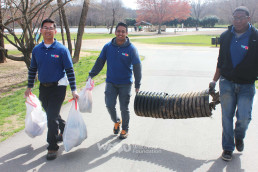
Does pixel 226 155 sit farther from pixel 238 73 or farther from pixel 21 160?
pixel 21 160

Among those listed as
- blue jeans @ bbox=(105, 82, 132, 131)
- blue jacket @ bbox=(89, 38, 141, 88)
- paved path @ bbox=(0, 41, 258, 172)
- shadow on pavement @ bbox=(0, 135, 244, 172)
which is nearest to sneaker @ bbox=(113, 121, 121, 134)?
paved path @ bbox=(0, 41, 258, 172)

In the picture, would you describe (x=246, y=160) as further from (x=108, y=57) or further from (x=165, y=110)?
(x=108, y=57)

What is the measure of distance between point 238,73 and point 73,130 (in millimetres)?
2295

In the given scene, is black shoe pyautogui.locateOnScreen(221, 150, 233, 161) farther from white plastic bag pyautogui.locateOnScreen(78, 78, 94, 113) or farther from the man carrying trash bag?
the man carrying trash bag

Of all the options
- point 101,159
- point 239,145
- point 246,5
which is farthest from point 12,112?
point 246,5

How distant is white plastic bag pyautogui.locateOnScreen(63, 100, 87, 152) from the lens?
Answer: 3.72 m

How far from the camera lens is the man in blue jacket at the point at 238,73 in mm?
3389

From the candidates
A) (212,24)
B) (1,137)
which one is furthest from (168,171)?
(212,24)

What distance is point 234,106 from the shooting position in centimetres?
363

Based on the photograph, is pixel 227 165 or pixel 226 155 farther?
pixel 226 155

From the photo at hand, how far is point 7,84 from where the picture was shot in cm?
989

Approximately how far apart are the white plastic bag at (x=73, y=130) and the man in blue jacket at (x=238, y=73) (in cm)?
197

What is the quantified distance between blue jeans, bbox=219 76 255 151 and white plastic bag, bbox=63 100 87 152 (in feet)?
6.47

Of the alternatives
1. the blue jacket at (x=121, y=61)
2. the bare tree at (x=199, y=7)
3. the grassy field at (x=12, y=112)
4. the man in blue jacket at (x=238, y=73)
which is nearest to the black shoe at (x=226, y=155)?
the man in blue jacket at (x=238, y=73)
